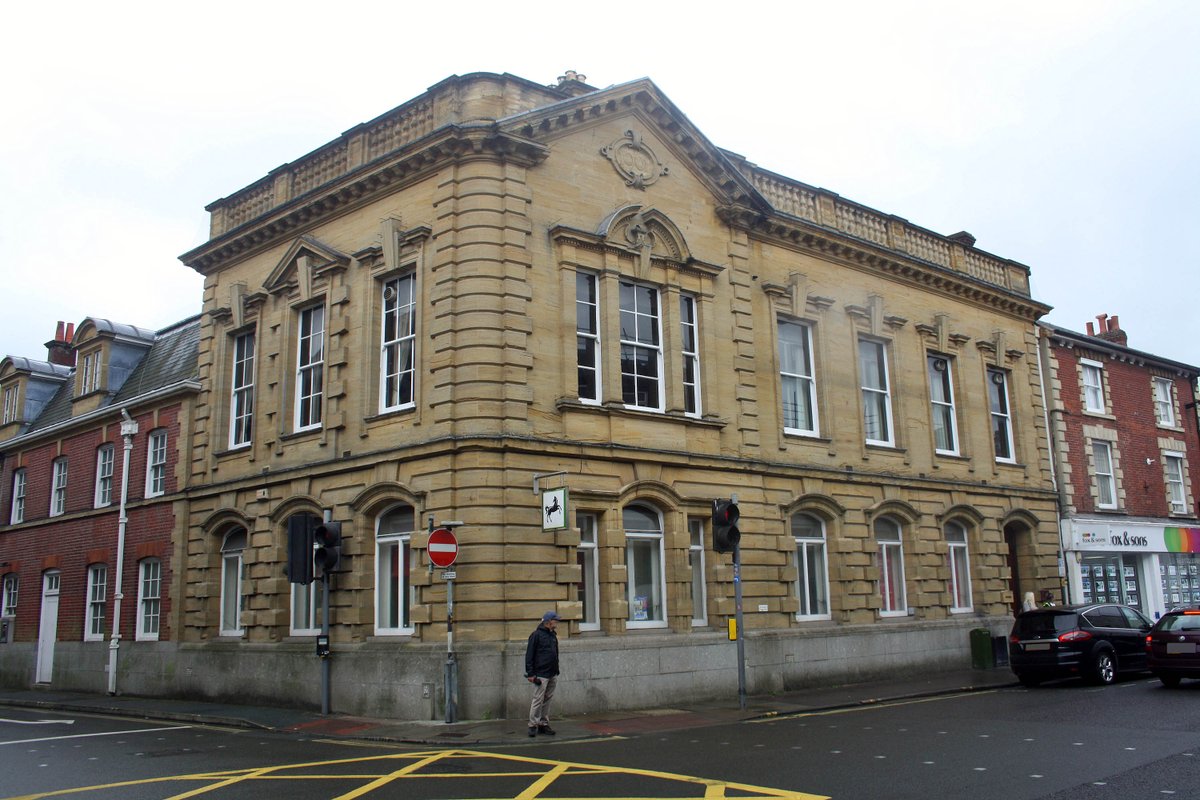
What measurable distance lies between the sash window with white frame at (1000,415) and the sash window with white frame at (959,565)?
3002 mm

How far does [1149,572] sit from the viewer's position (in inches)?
1203

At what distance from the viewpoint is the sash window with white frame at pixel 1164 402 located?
3291 centimetres

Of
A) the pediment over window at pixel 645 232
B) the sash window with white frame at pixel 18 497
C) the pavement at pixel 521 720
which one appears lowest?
the pavement at pixel 521 720

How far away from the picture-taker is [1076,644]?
752 inches

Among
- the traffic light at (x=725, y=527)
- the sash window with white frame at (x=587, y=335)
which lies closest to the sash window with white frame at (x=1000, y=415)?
the sash window with white frame at (x=587, y=335)

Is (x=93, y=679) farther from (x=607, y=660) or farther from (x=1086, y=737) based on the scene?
(x=1086, y=737)

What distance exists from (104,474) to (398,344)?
40.3 ft

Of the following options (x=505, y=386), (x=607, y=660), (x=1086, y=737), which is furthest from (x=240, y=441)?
(x=1086, y=737)

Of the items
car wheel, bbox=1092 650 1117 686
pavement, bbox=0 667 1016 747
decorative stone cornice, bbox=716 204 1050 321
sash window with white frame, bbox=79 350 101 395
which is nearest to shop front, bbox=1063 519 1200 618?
decorative stone cornice, bbox=716 204 1050 321

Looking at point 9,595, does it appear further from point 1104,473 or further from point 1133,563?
point 1133,563

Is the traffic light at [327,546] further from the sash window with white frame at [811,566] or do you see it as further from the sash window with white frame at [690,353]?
the sash window with white frame at [811,566]

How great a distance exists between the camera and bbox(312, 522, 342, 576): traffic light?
17.2 m

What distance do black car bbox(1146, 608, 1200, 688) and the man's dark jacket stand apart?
10912 mm

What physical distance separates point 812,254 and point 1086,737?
13.3 m
